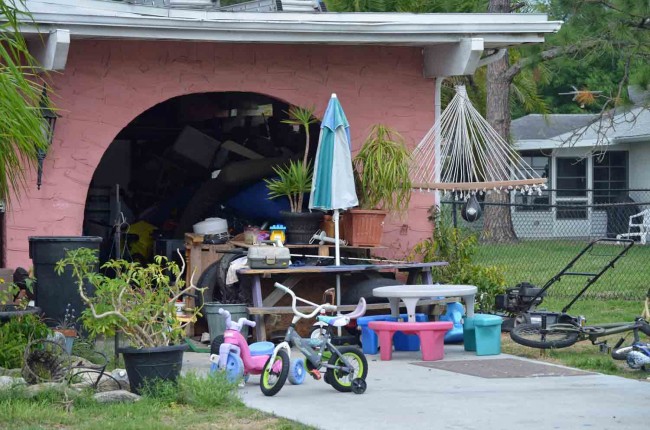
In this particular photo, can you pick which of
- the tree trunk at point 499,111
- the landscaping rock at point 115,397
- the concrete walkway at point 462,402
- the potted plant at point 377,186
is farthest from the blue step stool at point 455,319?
the tree trunk at point 499,111

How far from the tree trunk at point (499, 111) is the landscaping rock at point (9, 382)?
17.9 m

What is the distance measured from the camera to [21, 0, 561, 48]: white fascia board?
10312mm

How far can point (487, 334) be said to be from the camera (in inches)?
403

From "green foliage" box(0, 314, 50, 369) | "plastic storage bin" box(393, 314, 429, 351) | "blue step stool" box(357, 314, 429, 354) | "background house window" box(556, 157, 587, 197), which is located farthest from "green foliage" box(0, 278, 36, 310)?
"background house window" box(556, 157, 587, 197)

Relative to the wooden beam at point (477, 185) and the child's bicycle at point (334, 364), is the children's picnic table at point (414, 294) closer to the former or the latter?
the wooden beam at point (477, 185)

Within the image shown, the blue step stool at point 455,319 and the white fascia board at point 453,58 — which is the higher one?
the white fascia board at point 453,58

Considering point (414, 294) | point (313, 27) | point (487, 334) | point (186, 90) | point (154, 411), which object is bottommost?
point (154, 411)

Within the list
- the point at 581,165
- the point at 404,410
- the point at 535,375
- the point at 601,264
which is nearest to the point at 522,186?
the point at 535,375

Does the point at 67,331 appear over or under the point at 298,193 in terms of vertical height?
under

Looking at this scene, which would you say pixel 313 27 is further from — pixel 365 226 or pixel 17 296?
pixel 17 296

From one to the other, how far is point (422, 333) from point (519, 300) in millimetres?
1704

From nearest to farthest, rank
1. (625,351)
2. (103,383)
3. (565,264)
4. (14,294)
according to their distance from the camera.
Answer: (103,383), (625,351), (14,294), (565,264)

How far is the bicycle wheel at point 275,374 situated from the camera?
8039 millimetres

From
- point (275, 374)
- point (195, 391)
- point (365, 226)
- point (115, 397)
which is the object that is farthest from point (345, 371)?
point (365, 226)
